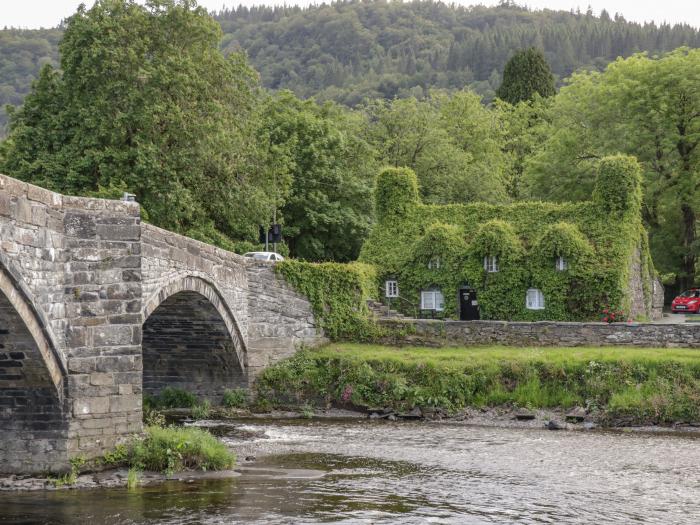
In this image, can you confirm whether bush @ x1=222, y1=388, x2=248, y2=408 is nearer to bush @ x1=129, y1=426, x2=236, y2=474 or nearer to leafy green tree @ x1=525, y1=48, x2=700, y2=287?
bush @ x1=129, y1=426, x2=236, y2=474

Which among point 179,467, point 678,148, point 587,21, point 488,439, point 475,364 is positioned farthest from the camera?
point 587,21

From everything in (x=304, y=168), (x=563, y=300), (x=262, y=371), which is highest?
(x=304, y=168)

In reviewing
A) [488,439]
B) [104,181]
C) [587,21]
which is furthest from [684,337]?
[587,21]

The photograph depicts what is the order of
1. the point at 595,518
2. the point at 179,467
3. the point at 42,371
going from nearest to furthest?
1. the point at 595,518
2. the point at 42,371
3. the point at 179,467

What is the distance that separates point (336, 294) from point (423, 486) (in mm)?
14397

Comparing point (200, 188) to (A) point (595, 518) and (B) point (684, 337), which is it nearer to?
(B) point (684, 337)

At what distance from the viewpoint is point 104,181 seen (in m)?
31.5

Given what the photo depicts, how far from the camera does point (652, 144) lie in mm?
44469

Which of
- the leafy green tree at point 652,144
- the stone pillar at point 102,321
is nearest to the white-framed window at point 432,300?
the leafy green tree at point 652,144

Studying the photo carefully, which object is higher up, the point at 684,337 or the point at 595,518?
the point at 684,337

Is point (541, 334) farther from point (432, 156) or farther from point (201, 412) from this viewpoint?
point (432, 156)

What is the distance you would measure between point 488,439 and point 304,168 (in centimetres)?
2565

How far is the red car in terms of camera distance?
44.8 m

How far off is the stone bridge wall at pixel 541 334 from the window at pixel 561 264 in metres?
6.10
